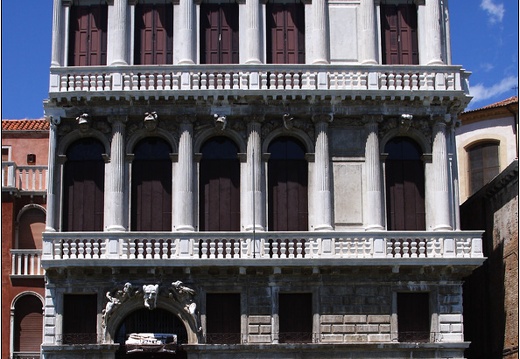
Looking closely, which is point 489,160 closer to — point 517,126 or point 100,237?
point 517,126

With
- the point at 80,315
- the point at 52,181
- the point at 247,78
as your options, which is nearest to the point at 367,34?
the point at 247,78

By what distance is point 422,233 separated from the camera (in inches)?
1329

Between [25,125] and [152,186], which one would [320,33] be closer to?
[152,186]

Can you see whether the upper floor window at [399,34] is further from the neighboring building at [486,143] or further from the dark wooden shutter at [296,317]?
the neighboring building at [486,143]

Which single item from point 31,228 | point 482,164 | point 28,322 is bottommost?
point 28,322

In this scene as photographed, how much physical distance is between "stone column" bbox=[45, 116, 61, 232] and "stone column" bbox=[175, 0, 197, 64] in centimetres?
446

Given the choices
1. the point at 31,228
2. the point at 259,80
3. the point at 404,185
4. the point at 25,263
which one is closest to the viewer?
the point at 259,80

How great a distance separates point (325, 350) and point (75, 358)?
7500 millimetres

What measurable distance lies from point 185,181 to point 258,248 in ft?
10.5

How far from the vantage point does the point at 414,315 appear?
33.9 meters

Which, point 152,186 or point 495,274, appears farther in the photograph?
point 495,274

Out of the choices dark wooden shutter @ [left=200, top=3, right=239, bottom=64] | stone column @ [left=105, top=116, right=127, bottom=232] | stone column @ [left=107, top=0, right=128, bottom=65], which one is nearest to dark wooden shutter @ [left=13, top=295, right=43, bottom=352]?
stone column @ [left=105, top=116, right=127, bottom=232]

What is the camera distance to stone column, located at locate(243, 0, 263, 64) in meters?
35.4

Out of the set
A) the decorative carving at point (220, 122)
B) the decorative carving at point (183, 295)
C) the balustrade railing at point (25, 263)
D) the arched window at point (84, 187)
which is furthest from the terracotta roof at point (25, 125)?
the decorative carving at point (183, 295)
